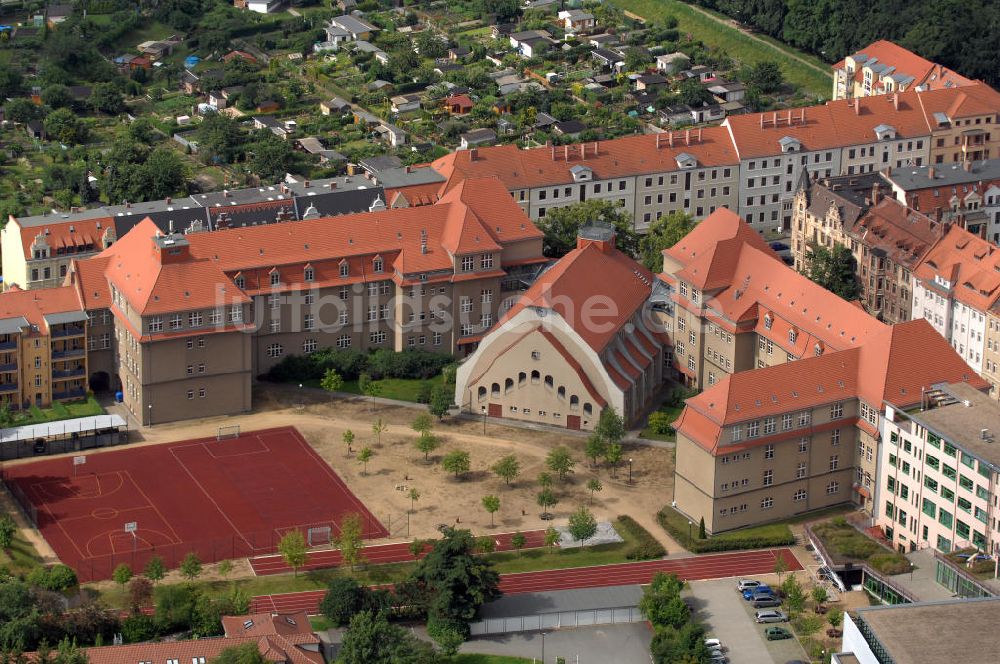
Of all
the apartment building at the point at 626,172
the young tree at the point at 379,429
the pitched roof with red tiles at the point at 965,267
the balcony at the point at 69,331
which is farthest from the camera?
the apartment building at the point at 626,172

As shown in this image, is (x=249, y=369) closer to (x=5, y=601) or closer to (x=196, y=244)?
(x=196, y=244)

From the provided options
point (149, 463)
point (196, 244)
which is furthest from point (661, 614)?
point (196, 244)

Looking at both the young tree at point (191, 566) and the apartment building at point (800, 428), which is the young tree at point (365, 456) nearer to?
the young tree at point (191, 566)

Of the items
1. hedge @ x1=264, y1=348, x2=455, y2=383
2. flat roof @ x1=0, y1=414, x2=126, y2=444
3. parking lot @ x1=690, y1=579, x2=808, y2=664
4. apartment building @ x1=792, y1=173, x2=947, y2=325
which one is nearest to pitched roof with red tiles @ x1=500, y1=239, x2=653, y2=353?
hedge @ x1=264, y1=348, x2=455, y2=383

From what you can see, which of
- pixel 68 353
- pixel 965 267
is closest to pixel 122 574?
pixel 68 353

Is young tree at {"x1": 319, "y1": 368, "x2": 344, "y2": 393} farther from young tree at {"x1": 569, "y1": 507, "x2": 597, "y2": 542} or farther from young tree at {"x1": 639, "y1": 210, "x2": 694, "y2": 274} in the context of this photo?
young tree at {"x1": 639, "y1": 210, "x2": 694, "y2": 274}

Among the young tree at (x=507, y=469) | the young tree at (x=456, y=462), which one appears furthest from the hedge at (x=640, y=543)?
the young tree at (x=456, y=462)

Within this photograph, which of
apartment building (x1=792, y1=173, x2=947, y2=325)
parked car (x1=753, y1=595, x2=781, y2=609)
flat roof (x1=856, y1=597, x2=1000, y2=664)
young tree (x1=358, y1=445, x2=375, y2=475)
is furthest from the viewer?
apartment building (x1=792, y1=173, x2=947, y2=325)
